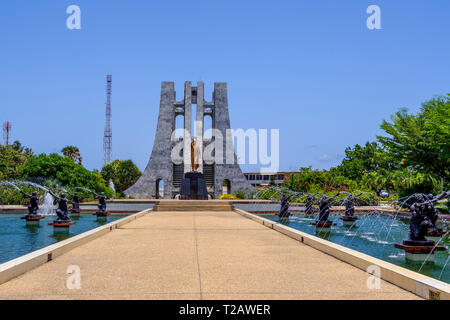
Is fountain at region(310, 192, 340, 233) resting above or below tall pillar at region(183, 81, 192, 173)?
below

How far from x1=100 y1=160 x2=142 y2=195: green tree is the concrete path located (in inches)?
2497

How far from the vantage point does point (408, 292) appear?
595 centimetres

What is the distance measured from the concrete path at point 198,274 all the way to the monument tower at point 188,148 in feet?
154

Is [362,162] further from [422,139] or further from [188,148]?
[422,139]

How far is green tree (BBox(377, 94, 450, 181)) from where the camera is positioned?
29.2m

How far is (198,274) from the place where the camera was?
6.95 meters

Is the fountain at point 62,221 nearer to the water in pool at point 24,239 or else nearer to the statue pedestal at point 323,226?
the water in pool at point 24,239

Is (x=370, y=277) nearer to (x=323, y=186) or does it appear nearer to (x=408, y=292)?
(x=408, y=292)

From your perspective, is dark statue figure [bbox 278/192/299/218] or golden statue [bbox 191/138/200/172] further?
golden statue [bbox 191/138/200/172]

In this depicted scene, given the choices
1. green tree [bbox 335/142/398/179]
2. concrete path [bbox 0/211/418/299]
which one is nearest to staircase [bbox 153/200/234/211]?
concrete path [bbox 0/211/418/299]

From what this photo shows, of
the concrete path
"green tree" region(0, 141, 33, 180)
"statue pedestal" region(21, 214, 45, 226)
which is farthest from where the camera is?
"green tree" region(0, 141, 33, 180)

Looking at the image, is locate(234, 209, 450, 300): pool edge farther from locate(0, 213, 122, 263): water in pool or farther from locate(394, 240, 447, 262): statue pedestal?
locate(0, 213, 122, 263): water in pool

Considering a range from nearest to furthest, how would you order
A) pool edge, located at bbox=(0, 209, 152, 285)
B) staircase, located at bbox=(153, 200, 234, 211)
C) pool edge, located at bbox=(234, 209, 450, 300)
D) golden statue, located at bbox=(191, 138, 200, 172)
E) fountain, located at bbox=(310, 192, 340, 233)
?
pool edge, located at bbox=(234, 209, 450, 300) → pool edge, located at bbox=(0, 209, 152, 285) → fountain, located at bbox=(310, 192, 340, 233) → staircase, located at bbox=(153, 200, 234, 211) → golden statue, located at bbox=(191, 138, 200, 172)
